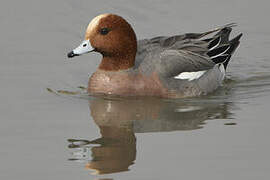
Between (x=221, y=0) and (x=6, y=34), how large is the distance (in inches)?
204

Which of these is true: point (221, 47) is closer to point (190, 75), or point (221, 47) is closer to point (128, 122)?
point (190, 75)

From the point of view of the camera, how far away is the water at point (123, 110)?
28.3 feet

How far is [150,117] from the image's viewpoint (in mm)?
10688

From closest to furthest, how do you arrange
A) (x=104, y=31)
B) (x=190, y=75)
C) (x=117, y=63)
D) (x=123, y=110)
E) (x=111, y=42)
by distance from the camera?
1. (x=123, y=110)
2. (x=104, y=31)
3. (x=111, y=42)
4. (x=117, y=63)
5. (x=190, y=75)

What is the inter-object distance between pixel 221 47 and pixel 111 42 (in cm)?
256

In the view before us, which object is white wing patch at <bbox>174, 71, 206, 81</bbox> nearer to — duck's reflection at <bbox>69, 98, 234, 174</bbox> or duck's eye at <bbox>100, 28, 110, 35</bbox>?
duck's reflection at <bbox>69, 98, 234, 174</bbox>

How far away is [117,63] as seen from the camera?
469 inches

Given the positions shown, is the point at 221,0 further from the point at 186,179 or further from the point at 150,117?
the point at 186,179

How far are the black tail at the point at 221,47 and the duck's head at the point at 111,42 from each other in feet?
6.02

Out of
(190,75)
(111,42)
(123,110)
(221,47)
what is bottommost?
(123,110)

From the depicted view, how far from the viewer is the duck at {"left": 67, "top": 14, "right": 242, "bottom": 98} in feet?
38.0

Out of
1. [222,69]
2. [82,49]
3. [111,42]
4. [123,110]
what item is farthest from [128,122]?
[222,69]

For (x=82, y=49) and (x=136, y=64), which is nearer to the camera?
(x=82, y=49)

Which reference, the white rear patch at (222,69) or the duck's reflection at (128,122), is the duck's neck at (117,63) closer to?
the duck's reflection at (128,122)
